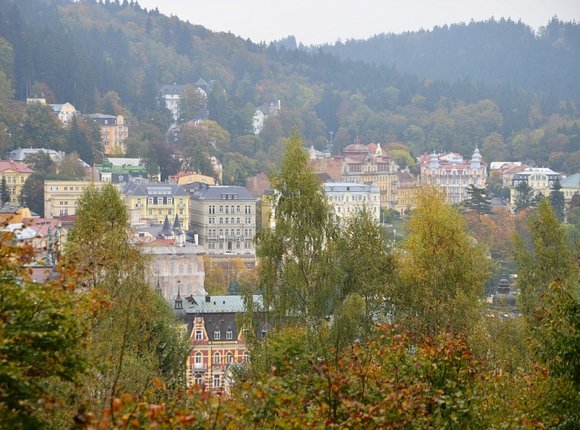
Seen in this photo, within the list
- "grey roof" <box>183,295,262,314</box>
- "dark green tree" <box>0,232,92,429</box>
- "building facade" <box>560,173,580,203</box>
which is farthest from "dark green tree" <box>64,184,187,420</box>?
"building facade" <box>560,173,580,203</box>

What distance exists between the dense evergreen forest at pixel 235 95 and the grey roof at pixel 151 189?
1040 cm

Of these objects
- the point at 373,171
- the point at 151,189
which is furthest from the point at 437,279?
the point at 373,171

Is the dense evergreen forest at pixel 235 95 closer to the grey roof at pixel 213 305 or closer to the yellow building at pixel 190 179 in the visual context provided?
the yellow building at pixel 190 179

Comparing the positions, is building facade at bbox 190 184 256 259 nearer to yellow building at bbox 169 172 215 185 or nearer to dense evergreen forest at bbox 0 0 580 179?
yellow building at bbox 169 172 215 185

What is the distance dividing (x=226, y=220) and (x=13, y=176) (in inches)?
483

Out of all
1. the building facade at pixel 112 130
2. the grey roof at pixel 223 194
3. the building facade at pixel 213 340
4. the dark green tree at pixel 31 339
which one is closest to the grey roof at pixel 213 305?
the building facade at pixel 213 340

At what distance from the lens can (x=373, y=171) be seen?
342 ft

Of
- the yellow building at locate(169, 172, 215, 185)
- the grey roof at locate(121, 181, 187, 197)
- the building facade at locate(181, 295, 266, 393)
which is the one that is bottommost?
the building facade at locate(181, 295, 266, 393)

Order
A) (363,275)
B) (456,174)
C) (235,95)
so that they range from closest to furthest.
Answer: (363,275)
(456,174)
(235,95)

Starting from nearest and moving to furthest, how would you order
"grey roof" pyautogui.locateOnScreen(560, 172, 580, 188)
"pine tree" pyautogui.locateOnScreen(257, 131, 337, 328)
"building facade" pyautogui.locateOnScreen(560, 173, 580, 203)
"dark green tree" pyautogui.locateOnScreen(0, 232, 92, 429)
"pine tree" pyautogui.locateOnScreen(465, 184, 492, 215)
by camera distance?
"dark green tree" pyautogui.locateOnScreen(0, 232, 92, 429) → "pine tree" pyautogui.locateOnScreen(257, 131, 337, 328) → "pine tree" pyautogui.locateOnScreen(465, 184, 492, 215) → "building facade" pyautogui.locateOnScreen(560, 173, 580, 203) → "grey roof" pyautogui.locateOnScreen(560, 172, 580, 188)

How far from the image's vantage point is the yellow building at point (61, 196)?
72.0m

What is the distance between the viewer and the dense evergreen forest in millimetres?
99750

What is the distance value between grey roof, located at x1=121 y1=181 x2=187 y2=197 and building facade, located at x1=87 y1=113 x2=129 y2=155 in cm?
1799

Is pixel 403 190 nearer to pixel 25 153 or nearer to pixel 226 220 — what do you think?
pixel 226 220
